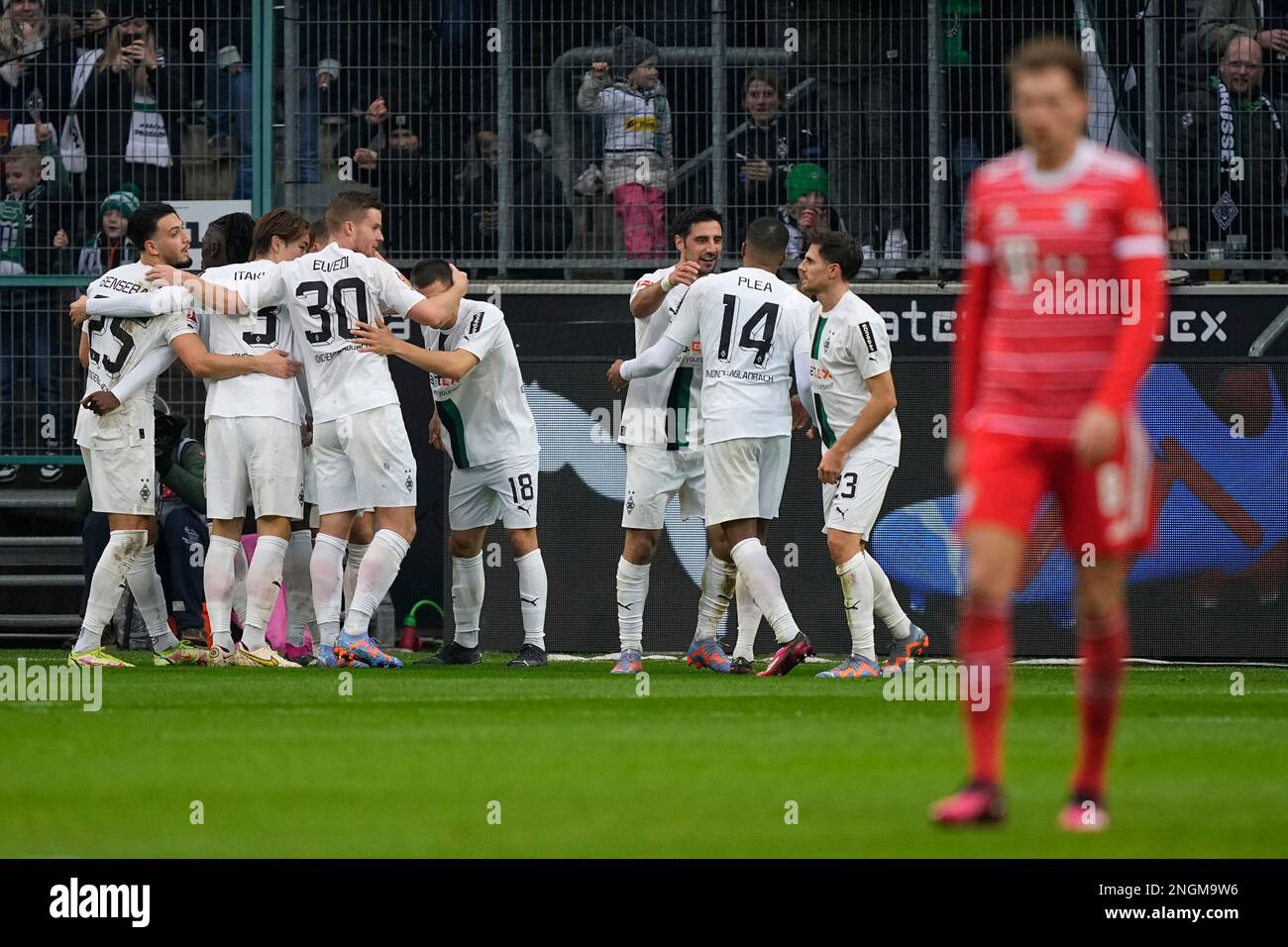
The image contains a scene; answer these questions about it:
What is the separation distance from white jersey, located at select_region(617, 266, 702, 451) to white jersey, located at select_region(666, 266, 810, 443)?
0.74 m

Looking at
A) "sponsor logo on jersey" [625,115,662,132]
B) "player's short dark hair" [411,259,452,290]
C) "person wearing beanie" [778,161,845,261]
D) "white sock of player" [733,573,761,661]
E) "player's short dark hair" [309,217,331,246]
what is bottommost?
"white sock of player" [733,573,761,661]

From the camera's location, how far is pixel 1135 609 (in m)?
13.6

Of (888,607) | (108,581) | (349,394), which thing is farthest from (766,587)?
(108,581)

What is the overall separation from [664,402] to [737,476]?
3.96ft

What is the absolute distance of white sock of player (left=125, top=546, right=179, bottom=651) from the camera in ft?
38.9

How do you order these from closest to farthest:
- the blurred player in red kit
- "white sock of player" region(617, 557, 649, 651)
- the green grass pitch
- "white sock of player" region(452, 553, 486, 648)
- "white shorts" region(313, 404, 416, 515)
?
1. the green grass pitch
2. the blurred player in red kit
3. "white shorts" region(313, 404, 416, 515)
4. "white sock of player" region(617, 557, 649, 651)
5. "white sock of player" region(452, 553, 486, 648)

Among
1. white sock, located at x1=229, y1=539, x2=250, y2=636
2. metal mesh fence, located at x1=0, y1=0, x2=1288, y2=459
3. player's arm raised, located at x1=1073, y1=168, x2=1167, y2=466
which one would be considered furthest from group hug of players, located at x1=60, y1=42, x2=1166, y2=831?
player's arm raised, located at x1=1073, y1=168, x2=1167, y2=466

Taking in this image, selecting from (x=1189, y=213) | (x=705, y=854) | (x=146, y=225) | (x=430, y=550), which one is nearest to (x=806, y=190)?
(x=1189, y=213)

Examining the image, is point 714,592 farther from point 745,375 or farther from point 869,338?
point 869,338

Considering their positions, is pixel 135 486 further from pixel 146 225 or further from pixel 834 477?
pixel 834 477

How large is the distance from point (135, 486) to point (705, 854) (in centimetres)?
745

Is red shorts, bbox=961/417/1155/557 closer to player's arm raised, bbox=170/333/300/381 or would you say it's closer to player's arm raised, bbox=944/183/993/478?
player's arm raised, bbox=944/183/993/478

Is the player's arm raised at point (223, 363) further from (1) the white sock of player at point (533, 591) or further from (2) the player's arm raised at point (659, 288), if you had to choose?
(2) the player's arm raised at point (659, 288)

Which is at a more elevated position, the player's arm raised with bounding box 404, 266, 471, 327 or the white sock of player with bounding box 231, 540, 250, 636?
the player's arm raised with bounding box 404, 266, 471, 327
